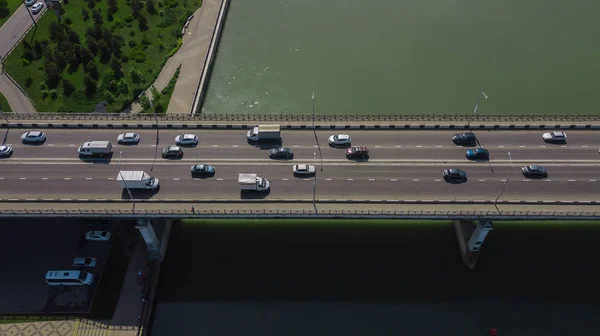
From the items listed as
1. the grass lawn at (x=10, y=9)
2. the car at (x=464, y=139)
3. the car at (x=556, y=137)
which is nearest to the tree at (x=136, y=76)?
the grass lawn at (x=10, y=9)

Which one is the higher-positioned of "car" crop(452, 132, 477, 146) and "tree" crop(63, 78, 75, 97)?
"car" crop(452, 132, 477, 146)

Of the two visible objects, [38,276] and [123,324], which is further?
[38,276]

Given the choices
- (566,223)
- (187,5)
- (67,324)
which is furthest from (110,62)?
(566,223)

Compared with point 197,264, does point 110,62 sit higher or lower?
higher

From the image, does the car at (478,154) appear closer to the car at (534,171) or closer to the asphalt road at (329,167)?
the asphalt road at (329,167)

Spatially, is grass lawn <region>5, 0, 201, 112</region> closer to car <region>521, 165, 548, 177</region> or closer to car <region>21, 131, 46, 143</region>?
car <region>21, 131, 46, 143</region>

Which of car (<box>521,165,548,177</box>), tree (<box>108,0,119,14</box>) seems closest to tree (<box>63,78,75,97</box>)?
tree (<box>108,0,119,14</box>)

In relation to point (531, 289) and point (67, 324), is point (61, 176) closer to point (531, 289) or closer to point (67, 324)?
point (67, 324)
